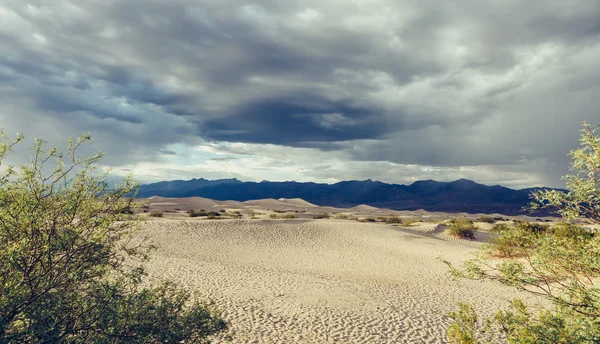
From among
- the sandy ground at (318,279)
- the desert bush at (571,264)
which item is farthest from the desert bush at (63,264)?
the desert bush at (571,264)

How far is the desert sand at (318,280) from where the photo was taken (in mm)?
11805

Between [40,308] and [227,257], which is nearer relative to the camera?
[40,308]

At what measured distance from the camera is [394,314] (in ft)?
43.8

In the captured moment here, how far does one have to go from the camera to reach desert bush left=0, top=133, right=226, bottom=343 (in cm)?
500

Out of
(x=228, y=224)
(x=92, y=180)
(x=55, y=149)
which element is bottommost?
(x=228, y=224)

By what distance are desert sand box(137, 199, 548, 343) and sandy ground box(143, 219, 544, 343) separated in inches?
1.9

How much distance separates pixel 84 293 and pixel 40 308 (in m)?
1.22

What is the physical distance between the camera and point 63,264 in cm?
546

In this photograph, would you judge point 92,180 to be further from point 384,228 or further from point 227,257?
point 384,228

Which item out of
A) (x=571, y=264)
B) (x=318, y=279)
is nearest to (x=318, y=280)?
(x=318, y=279)

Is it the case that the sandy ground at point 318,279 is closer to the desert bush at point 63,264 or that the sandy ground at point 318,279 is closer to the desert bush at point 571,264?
the desert bush at point 63,264

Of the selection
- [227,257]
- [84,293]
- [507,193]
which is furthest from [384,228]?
[507,193]

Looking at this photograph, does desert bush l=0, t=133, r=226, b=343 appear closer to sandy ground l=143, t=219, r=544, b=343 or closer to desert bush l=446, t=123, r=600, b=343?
sandy ground l=143, t=219, r=544, b=343

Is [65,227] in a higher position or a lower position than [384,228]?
higher
